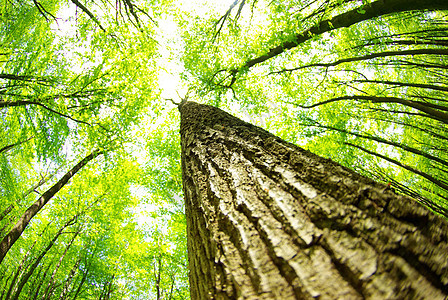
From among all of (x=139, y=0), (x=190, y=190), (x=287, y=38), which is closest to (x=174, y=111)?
(x=139, y=0)

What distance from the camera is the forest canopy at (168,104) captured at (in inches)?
164

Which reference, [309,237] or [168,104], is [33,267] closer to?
[168,104]

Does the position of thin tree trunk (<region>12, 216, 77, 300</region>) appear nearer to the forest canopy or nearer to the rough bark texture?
the forest canopy

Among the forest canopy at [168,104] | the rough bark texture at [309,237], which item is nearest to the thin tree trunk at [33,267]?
the forest canopy at [168,104]

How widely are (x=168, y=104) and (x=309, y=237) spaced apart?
1065 centimetres

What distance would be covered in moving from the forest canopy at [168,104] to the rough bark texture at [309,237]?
3.76 metres

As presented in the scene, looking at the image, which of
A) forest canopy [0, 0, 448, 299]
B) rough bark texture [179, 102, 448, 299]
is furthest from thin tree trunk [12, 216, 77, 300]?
rough bark texture [179, 102, 448, 299]

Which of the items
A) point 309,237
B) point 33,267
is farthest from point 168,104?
point 309,237

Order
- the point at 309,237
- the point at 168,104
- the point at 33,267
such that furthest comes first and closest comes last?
1. the point at 168,104
2. the point at 33,267
3. the point at 309,237

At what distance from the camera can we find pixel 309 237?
0.75 m

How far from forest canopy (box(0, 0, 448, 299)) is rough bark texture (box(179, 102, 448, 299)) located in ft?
12.3

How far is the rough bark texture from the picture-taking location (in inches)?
22.3

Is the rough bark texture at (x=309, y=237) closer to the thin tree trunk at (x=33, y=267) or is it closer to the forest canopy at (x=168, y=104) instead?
the forest canopy at (x=168, y=104)

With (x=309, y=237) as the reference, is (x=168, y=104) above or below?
above
